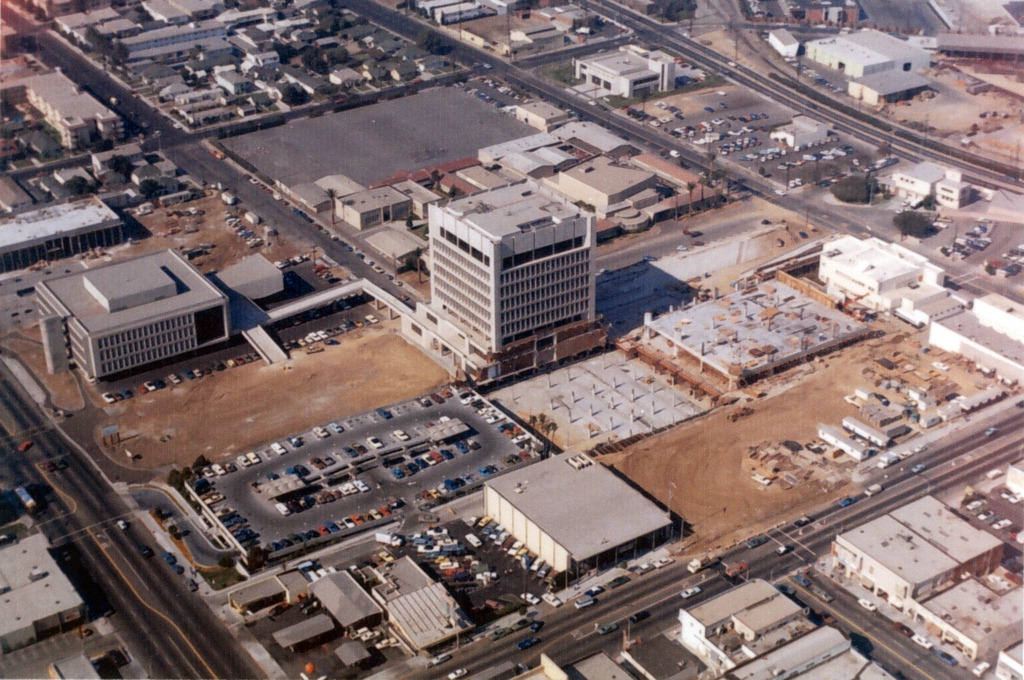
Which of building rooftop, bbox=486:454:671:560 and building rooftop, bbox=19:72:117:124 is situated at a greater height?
building rooftop, bbox=19:72:117:124

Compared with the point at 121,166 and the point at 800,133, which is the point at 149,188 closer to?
the point at 121,166

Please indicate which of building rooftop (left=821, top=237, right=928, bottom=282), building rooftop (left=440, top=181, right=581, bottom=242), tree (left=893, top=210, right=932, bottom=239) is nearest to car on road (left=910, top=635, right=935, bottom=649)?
building rooftop (left=440, top=181, right=581, bottom=242)

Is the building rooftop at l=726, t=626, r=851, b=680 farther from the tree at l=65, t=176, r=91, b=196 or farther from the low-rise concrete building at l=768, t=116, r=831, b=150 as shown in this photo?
the tree at l=65, t=176, r=91, b=196

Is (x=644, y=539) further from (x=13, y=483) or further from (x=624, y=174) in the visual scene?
(x=624, y=174)

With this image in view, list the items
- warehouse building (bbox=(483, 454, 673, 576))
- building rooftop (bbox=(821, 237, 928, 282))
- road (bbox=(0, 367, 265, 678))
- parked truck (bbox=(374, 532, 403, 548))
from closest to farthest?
road (bbox=(0, 367, 265, 678)) < warehouse building (bbox=(483, 454, 673, 576)) < parked truck (bbox=(374, 532, 403, 548)) < building rooftop (bbox=(821, 237, 928, 282))

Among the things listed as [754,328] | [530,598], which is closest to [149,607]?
[530,598]

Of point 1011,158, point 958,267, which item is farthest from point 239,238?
point 1011,158

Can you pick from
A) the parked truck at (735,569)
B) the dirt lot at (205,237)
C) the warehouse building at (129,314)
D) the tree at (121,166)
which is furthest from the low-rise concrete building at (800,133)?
the parked truck at (735,569)
